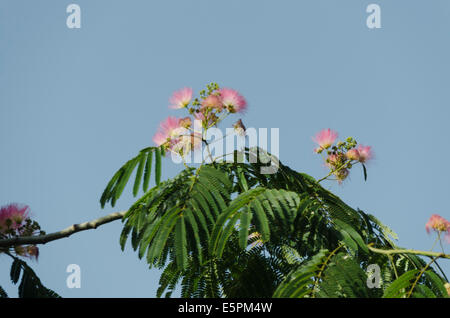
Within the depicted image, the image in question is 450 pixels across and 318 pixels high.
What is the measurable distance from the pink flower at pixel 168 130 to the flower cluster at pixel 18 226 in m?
0.95

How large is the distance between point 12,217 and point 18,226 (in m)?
0.08

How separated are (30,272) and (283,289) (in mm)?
1665

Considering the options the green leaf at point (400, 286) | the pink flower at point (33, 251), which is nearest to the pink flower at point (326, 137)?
the green leaf at point (400, 286)

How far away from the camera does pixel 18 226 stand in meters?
4.80

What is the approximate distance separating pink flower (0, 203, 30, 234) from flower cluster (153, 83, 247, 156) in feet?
3.17

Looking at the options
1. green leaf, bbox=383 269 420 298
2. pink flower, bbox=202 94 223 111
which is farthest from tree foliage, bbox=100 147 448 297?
pink flower, bbox=202 94 223 111

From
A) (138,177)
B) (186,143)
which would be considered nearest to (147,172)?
(138,177)

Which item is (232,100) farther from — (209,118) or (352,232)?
(352,232)

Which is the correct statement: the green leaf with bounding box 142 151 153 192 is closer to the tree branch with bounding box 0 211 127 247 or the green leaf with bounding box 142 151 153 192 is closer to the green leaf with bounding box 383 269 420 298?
the tree branch with bounding box 0 211 127 247

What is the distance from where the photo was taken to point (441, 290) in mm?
4227

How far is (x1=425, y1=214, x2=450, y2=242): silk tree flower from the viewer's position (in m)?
4.44
